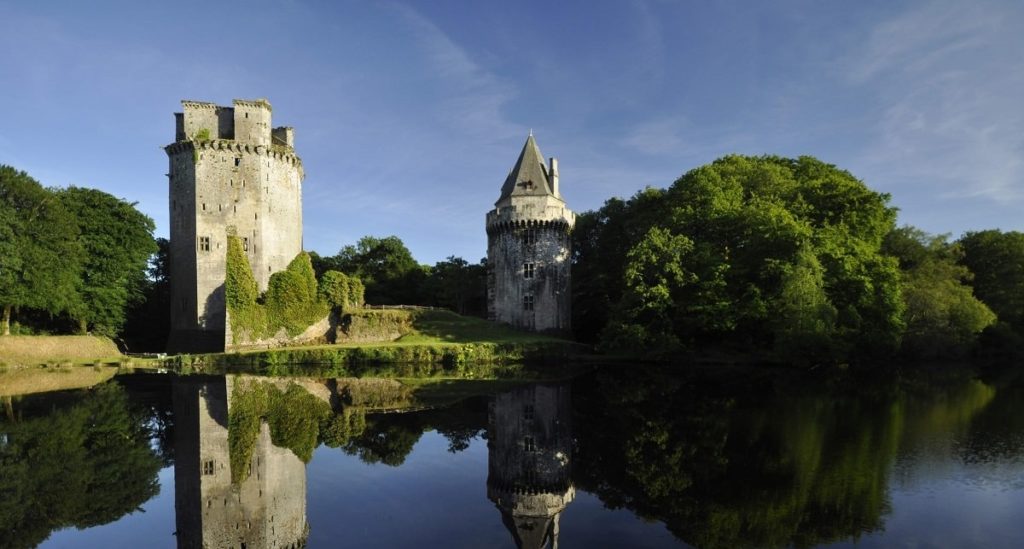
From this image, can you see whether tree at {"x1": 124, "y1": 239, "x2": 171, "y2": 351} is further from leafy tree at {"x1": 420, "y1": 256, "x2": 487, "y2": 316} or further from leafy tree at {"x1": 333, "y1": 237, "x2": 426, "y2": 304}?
leafy tree at {"x1": 420, "y1": 256, "x2": 487, "y2": 316}

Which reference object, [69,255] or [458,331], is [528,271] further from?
[69,255]

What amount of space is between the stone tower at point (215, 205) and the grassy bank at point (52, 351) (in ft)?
15.5

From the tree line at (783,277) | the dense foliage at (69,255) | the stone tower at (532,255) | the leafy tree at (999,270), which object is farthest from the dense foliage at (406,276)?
the leafy tree at (999,270)

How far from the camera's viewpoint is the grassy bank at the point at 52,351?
33000mm

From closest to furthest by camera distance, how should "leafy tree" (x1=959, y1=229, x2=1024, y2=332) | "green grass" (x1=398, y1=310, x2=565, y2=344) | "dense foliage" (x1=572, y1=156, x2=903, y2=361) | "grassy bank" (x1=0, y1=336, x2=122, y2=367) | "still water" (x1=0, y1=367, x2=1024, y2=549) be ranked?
1. "still water" (x1=0, y1=367, x2=1024, y2=549)
2. "dense foliage" (x1=572, y1=156, x2=903, y2=361)
3. "grassy bank" (x1=0, y1=336, x2=122, y2=367)
4. "green grass" (x1=398, y1=310, x2=565, y2=344)
5. "leafy tree" (x1=959, y1=229, x2=1024, y2=332)

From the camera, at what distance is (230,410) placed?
59.6 feet

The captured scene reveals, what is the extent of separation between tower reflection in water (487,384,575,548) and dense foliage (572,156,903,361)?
1630 centimetres

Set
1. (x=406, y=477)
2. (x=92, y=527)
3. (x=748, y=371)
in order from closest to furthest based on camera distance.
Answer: (x=92, y=527), (x=406, y=477), (x=748, y=371)

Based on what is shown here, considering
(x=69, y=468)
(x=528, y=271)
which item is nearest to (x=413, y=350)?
(x=528, y=271)

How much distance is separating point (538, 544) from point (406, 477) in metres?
4.23

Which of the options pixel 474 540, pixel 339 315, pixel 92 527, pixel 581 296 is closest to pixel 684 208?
pixel 581 296

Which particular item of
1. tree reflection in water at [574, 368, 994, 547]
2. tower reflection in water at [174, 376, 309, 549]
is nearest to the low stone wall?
tower reflection in water at [174, 376, 309, 549]

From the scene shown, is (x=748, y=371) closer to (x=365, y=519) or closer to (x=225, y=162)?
(x=365, y=519)

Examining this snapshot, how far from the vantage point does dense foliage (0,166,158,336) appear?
113ft
